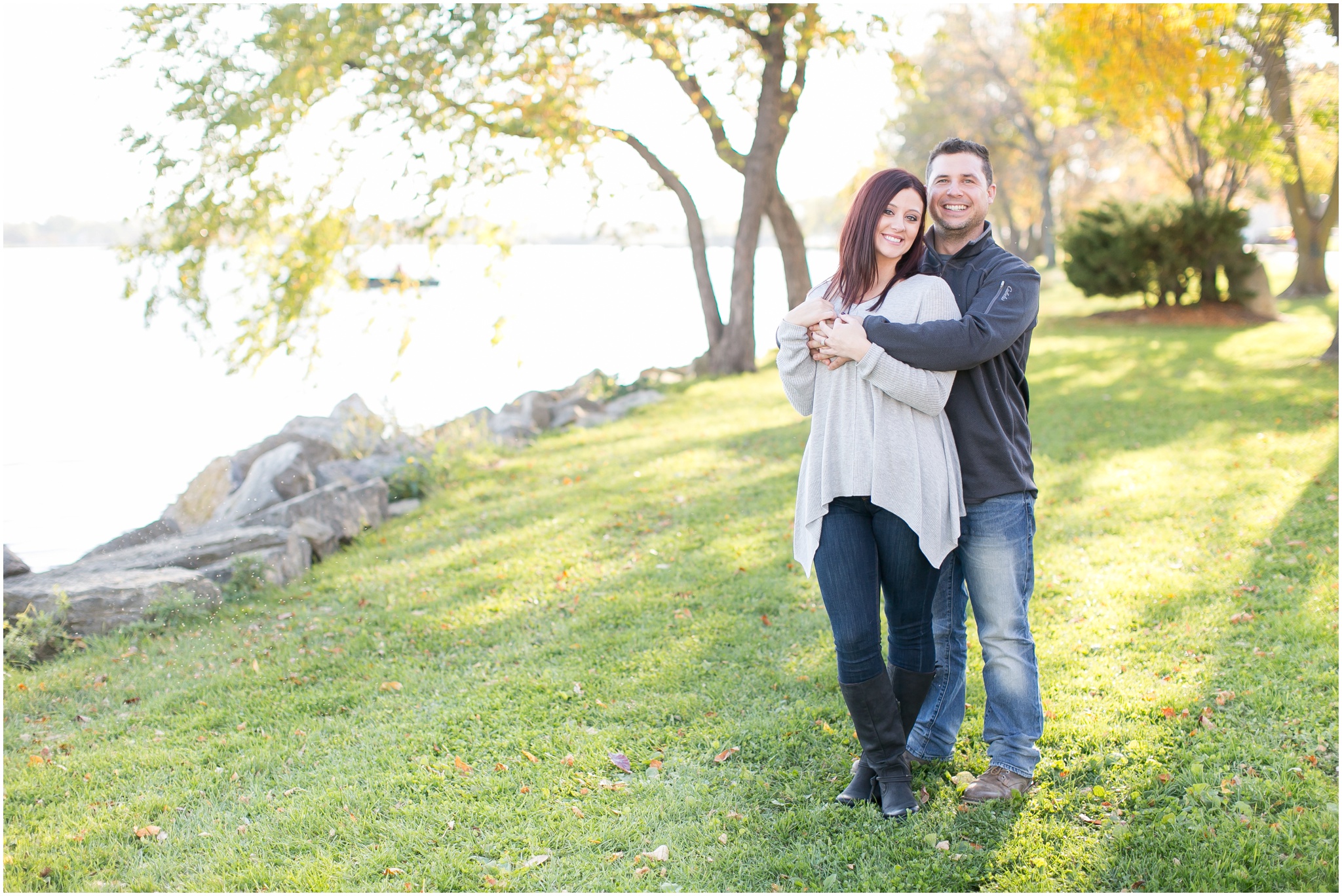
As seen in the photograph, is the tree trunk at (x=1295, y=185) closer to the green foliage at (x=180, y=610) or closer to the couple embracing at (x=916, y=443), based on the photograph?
the couple embracing at (x=916, y=443)

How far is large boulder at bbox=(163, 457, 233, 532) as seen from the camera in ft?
30.5

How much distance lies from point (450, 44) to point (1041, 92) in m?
14.1

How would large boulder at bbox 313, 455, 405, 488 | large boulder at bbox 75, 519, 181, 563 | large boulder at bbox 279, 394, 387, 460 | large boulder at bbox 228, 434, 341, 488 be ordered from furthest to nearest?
large boulder at bbox 279, 394, 387, 460, large boulder at bbox 228, 434, 341, 488, large boulder at bbox 313, 455, 405, 488, large boulder at bbox 75, 519, 181, 563

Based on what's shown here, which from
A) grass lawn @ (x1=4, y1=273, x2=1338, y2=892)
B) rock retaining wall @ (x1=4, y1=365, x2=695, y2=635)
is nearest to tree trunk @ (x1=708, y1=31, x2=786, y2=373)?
rock retaining wall @ (x1=4, y1=365, x2=695, y2=635)

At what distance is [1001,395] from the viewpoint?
3.14 meters

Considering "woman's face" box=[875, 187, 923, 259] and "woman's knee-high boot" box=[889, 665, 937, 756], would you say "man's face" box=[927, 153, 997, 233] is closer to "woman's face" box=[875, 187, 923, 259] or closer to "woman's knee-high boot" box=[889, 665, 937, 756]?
"woman's face" box=[875, 187, 923, 259]

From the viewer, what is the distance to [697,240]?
52.4 ft

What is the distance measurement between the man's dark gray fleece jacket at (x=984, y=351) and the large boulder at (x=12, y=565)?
5.95m

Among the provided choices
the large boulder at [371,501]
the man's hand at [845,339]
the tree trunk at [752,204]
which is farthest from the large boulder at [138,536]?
the tree trunk at [752,204]

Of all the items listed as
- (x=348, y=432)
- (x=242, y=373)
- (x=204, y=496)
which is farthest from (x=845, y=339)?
(x=242, y=373)

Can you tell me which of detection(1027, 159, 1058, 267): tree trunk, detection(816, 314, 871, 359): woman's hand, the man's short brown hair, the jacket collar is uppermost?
detection(1027, 159, 1058, 267): tree trunk

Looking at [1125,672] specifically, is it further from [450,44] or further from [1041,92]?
[1041,92]

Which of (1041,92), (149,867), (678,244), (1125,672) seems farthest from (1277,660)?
(1041,92)

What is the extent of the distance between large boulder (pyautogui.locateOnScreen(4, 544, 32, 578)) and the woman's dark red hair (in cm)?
579
